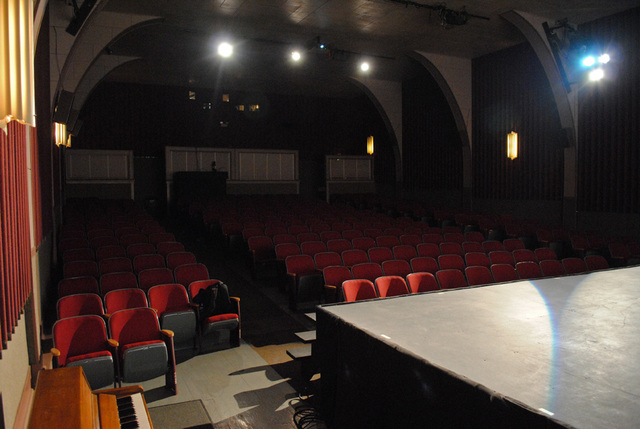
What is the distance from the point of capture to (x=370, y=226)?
10.4 m

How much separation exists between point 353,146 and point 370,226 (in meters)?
10.9

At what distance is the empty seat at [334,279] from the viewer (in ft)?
18.9

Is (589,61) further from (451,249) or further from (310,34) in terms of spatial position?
(310,34)

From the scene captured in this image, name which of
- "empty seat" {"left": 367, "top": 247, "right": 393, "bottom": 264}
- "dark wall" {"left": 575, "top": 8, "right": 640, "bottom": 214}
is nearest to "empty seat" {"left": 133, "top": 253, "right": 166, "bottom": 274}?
"empty seat" {"left": 367, "top": 247, "right": 393, "bottom": 264}

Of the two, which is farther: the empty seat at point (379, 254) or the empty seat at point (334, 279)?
the empty seat at point (379, 254)

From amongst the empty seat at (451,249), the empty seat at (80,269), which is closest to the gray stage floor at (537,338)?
the empty seat at (451,249)

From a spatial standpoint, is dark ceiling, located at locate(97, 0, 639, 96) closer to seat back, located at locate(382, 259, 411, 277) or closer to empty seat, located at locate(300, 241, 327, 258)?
empty seat, located at locate(300, 241, 327, 258)

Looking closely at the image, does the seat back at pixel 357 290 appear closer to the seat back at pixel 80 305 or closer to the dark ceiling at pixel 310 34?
the seat back at pixel 80 305

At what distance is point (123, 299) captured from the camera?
16.1ft

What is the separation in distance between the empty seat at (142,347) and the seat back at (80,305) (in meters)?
0.43

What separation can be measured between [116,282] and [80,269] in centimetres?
87

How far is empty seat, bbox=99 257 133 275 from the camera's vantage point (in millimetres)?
6160

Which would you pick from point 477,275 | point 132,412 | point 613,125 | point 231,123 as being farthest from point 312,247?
point 231,123

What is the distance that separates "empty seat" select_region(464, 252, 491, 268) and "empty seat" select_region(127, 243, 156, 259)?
501 centimetres
